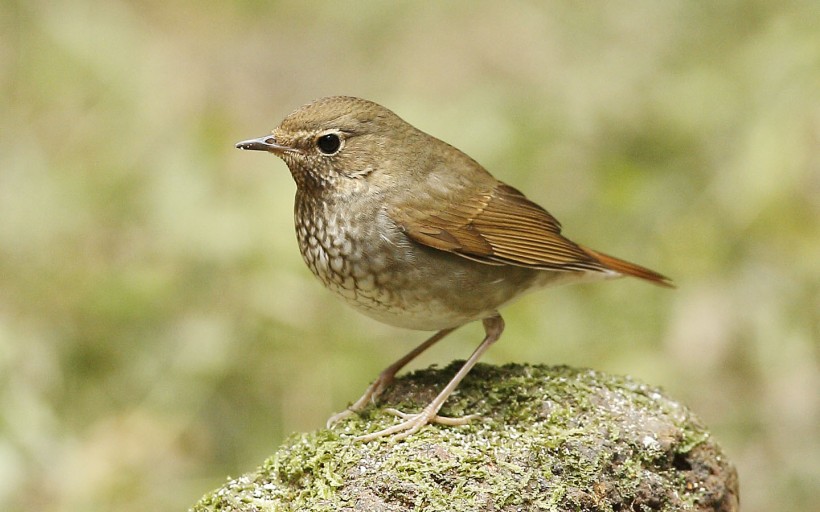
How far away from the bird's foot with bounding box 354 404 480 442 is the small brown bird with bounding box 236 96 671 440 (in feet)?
0.03

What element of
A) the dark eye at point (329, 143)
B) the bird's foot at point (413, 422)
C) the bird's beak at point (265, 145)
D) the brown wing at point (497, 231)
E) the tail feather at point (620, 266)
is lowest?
the bird's foot at point (413, 422)

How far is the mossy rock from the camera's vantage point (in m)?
3.15

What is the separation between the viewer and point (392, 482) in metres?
3.14

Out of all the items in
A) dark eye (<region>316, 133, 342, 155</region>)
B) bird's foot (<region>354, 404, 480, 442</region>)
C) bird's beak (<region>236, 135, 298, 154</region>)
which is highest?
dark eye (<region>316, 133, 342, 155</region>)

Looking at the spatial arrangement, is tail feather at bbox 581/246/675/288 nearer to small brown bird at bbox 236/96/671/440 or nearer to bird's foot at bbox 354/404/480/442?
small brown bird at bbox 236/96/671/440

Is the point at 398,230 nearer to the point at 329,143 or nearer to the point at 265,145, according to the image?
the point at 329,143

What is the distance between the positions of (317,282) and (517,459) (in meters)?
3.03

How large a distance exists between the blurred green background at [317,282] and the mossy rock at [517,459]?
191 centimetres

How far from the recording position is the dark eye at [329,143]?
3871 mm

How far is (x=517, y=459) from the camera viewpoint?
3.29 m

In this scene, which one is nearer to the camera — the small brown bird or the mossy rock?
the mossy rock

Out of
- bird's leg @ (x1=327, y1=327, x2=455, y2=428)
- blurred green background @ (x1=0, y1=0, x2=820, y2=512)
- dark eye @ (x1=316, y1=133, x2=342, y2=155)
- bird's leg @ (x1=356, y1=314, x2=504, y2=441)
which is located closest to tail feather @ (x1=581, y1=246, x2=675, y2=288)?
bird's leg @ (x1=356, y1=314, x2=504, y2=441)

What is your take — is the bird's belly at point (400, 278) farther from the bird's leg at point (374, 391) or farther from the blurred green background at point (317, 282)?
the blurred green background at point (317, 282)

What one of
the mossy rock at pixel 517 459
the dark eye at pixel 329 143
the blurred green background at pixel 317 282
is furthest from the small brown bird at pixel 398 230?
the blurred green background at pixel 317 282
